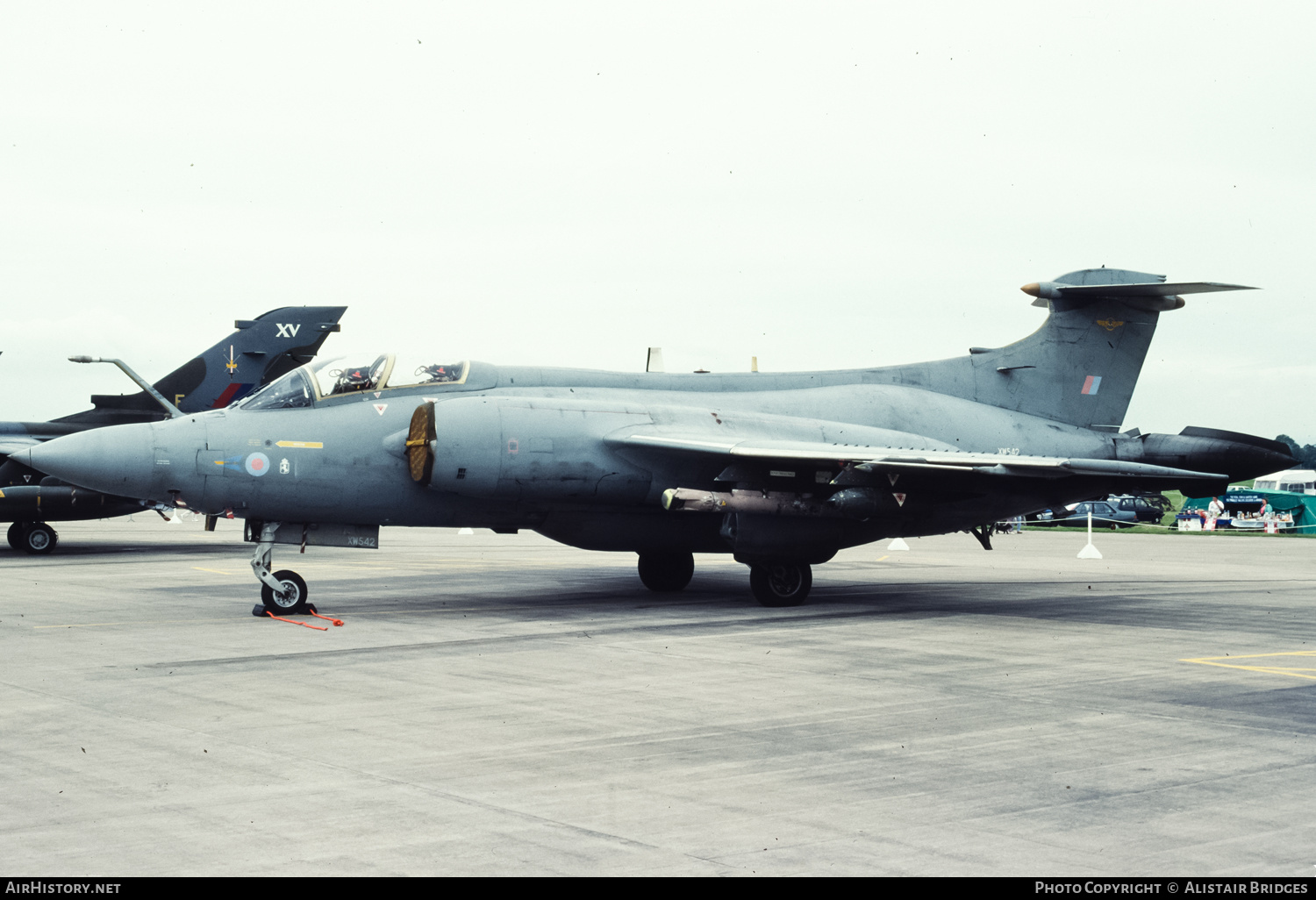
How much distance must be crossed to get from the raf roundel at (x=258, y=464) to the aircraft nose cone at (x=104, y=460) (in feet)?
3.38

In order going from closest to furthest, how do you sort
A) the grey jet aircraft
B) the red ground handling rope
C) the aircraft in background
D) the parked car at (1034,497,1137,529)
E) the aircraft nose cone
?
the red ground handling rope, the aircraft nose cone, the grey jet aircraft, the aircraft in background, the parked car at (1034,497,1137,529)

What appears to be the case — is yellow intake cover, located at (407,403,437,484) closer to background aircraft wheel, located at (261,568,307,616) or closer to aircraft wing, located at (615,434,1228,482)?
background aircraft wheel, located at (261,568,307,616)

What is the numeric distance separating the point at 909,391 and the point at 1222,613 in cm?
512

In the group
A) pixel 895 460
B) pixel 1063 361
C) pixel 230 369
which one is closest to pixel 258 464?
pixel 895 460

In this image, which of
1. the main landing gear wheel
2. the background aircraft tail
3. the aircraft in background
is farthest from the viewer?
the aircraft in background

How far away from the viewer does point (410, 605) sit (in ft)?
49.5

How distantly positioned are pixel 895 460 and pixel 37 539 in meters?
18.7

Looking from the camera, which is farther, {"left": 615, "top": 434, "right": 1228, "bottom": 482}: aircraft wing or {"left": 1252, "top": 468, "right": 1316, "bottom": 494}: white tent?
{"left": 1252, "top": 468, "right": 1316, "bottom": 494}: white tent

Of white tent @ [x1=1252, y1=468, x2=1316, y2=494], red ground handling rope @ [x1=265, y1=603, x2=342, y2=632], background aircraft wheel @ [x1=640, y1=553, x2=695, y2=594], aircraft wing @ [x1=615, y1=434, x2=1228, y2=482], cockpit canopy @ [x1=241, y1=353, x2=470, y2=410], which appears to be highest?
cockpit canopy @ [x1=241, y1=353, x2=470, y2=410]

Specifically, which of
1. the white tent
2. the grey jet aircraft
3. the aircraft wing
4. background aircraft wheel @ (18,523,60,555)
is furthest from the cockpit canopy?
the white tent

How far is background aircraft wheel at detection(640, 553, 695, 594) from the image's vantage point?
17.2 meters

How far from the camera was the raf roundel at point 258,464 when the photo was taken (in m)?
13.4

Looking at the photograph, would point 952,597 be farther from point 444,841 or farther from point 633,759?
point 444,841
